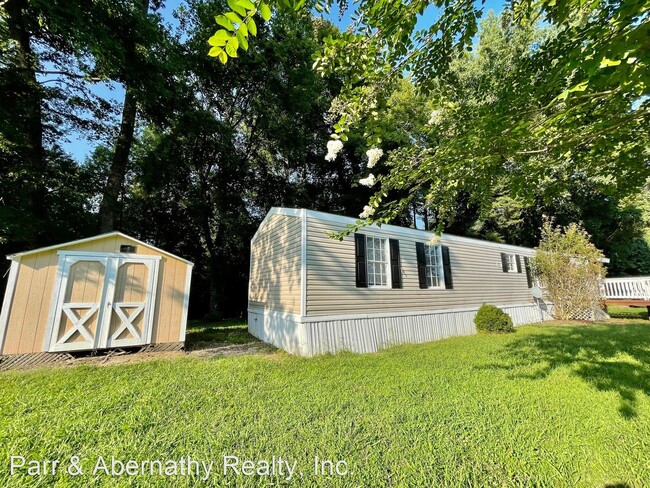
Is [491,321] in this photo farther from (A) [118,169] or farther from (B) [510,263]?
(A) [118,169]

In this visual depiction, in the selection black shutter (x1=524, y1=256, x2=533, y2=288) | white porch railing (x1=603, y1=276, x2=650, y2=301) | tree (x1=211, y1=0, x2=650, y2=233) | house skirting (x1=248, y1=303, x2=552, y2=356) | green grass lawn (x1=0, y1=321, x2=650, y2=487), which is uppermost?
tree (x1=211, y1=0, x2=650, y2=233)

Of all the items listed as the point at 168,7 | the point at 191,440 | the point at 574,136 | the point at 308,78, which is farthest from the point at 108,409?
the point at 168,7

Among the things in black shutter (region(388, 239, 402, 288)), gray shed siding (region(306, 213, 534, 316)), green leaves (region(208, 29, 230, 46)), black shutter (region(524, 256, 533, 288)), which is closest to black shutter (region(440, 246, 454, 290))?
gray shed siding (region(306, 213, 534, 316))

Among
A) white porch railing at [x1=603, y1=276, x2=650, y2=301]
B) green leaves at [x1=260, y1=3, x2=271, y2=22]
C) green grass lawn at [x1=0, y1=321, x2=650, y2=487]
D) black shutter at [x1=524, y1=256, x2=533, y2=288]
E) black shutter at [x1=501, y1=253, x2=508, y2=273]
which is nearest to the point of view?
green leaves at [x1=260, y1=3, x2=271, y2=22]

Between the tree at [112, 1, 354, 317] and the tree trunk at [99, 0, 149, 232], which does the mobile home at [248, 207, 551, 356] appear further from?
the tree at [112, 1, 354, 317]

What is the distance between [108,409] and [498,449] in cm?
420

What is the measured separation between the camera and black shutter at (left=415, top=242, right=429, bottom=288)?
309 inches

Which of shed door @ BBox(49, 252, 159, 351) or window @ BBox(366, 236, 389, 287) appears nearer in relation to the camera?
shed door @ BBox(49, 252, 159, 351)

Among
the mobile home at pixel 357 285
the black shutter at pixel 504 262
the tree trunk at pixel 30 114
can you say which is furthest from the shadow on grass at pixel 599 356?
the tree trunk at pixel 30 114

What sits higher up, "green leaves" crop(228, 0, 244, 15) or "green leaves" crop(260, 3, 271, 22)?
"green leaves" crop(260, 3, 271, 22)

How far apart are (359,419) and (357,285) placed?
3722 millimetres

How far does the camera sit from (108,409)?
3.19 metres

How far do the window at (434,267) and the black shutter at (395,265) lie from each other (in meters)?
1.35

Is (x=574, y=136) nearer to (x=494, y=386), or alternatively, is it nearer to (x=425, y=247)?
(x=494, y=386)
